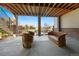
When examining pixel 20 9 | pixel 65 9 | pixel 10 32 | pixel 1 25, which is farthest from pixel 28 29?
pixel 65 9

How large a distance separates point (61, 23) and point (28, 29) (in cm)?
179

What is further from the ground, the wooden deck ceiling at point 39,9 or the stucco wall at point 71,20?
the wooden deck ceiling at point 39,9

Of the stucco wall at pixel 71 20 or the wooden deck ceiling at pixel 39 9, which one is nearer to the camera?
the stucco wall at pixel 71 20

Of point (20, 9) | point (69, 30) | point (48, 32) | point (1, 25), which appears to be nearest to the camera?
point (1, 25)

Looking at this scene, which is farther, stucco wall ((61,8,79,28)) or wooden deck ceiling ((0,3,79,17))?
wooden deck ceiling ((0,3,79,17))

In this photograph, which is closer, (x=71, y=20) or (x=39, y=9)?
(x=71, y=20)

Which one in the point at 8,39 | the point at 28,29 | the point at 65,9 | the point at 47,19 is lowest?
the point at 8,39

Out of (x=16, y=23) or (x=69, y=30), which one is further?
(x=69, y=30)

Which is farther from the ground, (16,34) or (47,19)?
(47,19)

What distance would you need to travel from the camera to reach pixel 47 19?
16.8 ft

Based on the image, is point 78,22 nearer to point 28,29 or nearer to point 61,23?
point 61,23

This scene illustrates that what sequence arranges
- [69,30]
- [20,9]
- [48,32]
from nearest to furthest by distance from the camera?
[48,32]
[69,30]
[20,9]

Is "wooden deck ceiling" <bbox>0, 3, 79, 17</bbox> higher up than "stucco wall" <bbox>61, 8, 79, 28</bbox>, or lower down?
higher up

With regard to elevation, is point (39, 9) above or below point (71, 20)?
above
